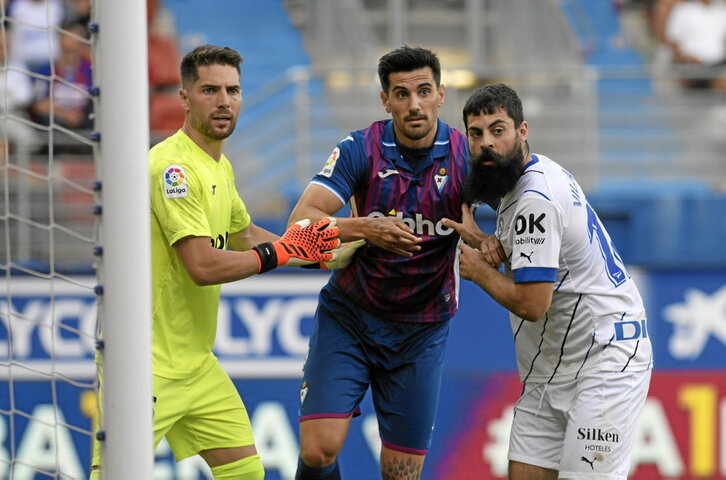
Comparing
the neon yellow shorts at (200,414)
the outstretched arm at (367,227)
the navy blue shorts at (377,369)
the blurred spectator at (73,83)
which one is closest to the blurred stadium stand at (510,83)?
the blurred spectator at (73,83)

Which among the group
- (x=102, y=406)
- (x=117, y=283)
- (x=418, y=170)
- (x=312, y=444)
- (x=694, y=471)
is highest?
(x=418, y=170)

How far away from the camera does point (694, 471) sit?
331 inches

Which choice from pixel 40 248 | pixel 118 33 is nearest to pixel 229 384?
pixel 118 33

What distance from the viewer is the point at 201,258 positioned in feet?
16.5

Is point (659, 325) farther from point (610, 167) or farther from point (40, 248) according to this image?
point (40, 248)

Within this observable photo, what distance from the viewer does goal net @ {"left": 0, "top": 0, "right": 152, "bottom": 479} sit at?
3.88m

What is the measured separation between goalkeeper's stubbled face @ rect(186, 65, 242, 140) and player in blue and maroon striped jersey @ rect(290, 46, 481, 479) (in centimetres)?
51

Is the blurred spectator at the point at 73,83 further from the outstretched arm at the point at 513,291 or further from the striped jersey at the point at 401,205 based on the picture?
the outstretched arm at the point at 513,291

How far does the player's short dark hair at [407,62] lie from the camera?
17.1ft

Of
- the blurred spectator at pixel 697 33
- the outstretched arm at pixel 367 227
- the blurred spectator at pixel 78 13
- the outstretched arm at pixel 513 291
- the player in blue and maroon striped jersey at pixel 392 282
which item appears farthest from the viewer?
the blurred spectator at pixel 697 33

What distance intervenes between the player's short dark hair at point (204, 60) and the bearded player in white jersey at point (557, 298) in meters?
1.15

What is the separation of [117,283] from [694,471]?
19.1ft

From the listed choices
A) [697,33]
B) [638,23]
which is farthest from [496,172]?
[638,23]

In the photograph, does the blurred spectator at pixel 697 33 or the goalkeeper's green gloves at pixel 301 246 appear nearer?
the goalkeeper's green gloves at pixel 301 246
